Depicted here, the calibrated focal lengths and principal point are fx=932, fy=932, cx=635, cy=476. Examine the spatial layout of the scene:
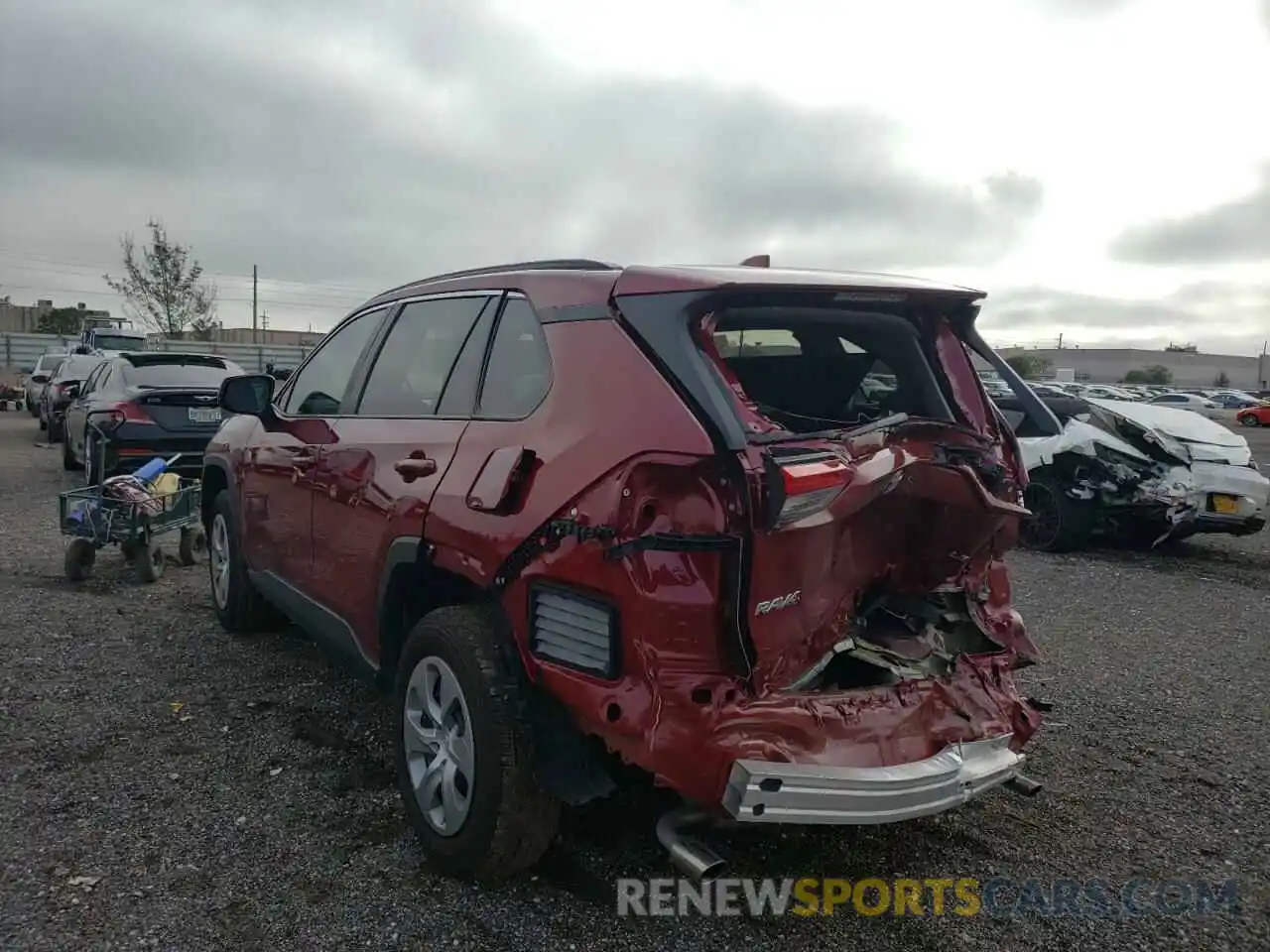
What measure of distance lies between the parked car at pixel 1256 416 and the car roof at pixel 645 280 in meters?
45.5

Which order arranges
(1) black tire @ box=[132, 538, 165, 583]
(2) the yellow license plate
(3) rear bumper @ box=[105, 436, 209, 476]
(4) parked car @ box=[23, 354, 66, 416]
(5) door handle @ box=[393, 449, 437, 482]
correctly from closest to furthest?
(5) door handle @ box=[393, 449, 437, 482], (1) black tire @ box=[132, 538, 165, 583], (2) the yellow license plate, (3) rear bumper @ box=[105, 436, 209, 476], (4) parked car @ box=[23, 354, 66, 416]

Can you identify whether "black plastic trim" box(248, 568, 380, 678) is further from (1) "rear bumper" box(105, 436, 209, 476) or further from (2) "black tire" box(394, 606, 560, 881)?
→ (1) "rear bumper" box(105, 436, 209, 476)

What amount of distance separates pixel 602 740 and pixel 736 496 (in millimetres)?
832

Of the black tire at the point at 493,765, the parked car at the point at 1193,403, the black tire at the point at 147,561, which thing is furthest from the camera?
the parked car at the point at 1193,403

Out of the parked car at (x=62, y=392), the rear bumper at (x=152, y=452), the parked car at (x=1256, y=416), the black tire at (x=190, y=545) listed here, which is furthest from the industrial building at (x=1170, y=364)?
the black tire at (x=190, y=545)

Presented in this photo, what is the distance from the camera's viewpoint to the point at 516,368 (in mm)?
3049

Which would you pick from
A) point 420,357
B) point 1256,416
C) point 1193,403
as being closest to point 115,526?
point 420,357

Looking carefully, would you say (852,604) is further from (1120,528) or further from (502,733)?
(1120,528)

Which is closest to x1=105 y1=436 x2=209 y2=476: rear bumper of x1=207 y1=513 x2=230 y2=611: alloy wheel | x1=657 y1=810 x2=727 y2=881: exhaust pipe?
x1=207 y1=513 x2=230 y2=611: alloy wheel

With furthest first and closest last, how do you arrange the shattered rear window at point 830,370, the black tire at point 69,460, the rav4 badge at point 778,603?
the black tire at point 69,460
the shattered rear window at point 830,370
the rav4 badge at point 778,603

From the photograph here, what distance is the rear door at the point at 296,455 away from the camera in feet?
13.6

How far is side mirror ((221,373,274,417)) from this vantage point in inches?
186

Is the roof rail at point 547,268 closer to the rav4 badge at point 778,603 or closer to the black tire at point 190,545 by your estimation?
the rav4 badge at point 778,603

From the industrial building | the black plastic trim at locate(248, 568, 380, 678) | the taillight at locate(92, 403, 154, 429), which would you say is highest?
the industrial building
